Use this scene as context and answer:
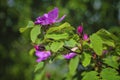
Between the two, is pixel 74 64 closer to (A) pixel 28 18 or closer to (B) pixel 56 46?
(B) pixel 56 46

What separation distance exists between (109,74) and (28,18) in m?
3.71

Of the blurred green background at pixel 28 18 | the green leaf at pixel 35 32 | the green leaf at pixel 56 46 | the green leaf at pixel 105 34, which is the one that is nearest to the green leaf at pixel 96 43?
the green leaf at pixel 105 34

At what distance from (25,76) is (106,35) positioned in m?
4.54

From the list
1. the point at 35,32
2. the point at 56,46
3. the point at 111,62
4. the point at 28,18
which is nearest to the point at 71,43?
the point at 56,46

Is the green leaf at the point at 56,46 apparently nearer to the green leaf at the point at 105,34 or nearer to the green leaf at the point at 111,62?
the green leaf at the point at 105,34

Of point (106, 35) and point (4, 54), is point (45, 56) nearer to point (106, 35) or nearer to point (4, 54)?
point (106, 35)

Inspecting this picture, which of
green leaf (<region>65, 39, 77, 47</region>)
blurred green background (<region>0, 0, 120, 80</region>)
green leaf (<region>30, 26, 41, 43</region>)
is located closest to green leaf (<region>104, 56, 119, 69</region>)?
green leaf (<region>65, 39, 77, 47</region>)

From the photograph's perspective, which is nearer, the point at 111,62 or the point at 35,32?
the point at 35,32

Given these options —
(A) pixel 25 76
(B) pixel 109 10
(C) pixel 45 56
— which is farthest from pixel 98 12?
(C) pixel 45 56

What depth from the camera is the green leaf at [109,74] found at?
6.02ft

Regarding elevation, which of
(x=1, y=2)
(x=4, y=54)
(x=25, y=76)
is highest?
(x=1, y=2)

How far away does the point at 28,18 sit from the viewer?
17.9 ft

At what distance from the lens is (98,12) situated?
224 inches

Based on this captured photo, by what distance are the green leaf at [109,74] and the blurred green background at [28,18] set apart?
134 inches
